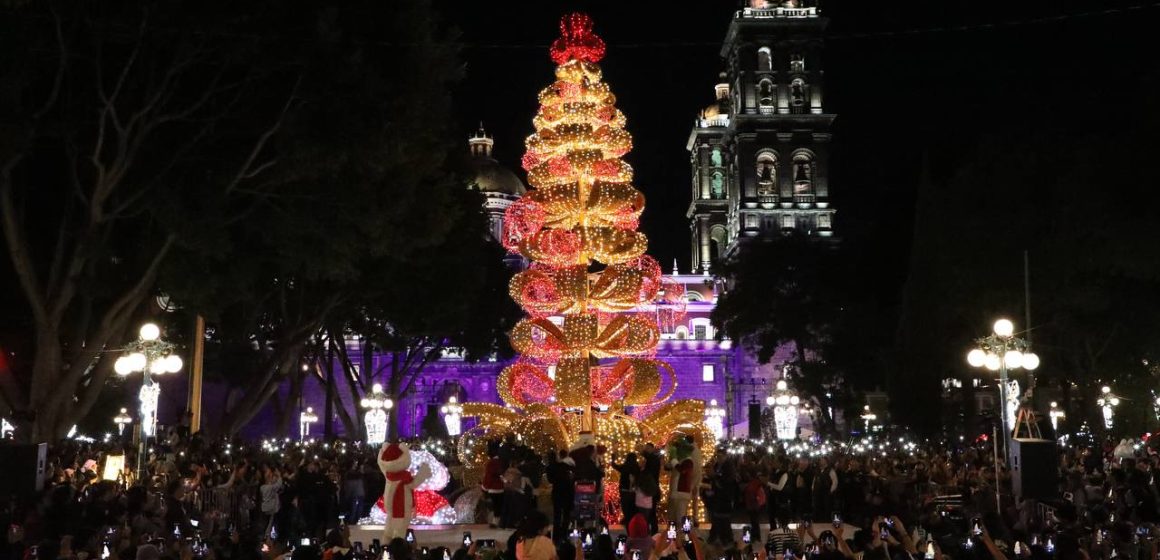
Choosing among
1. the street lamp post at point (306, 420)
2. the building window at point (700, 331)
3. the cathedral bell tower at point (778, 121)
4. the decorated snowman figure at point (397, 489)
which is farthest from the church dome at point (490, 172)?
the decorated snowman figure at point (397, 489)

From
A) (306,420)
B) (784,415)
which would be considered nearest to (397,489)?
(784,415)

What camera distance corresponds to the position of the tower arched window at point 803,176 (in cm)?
7462

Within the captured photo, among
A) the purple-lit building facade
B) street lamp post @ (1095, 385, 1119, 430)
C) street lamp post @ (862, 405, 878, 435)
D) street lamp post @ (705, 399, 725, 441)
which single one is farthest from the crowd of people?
the purple-lit building facade

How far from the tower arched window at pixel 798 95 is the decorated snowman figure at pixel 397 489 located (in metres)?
61.7

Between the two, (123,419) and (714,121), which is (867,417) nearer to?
(123,419)

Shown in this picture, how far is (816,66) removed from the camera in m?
73.5

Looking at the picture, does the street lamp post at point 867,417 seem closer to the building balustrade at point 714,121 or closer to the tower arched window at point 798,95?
the tower arched window at point 798,95

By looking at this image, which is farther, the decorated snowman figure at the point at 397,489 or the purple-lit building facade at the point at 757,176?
the purple-lit building facade at the point at 757,176

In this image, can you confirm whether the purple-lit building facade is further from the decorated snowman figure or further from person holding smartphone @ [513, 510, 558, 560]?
person holding smartphone @ [513, 510, 558, 560]

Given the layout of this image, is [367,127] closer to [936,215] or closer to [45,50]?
[45,50]

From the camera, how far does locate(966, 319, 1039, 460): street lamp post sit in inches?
745

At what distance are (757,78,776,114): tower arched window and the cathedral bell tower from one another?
6cm

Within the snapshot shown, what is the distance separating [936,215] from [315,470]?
24911mm

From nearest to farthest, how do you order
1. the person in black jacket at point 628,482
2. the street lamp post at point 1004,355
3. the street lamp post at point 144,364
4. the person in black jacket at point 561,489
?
the person in black jacket at point 561,489 < the person in black jacket at point 628,482 < the street lamp post at point 1004,355 < the street lamp post at point 144,364
